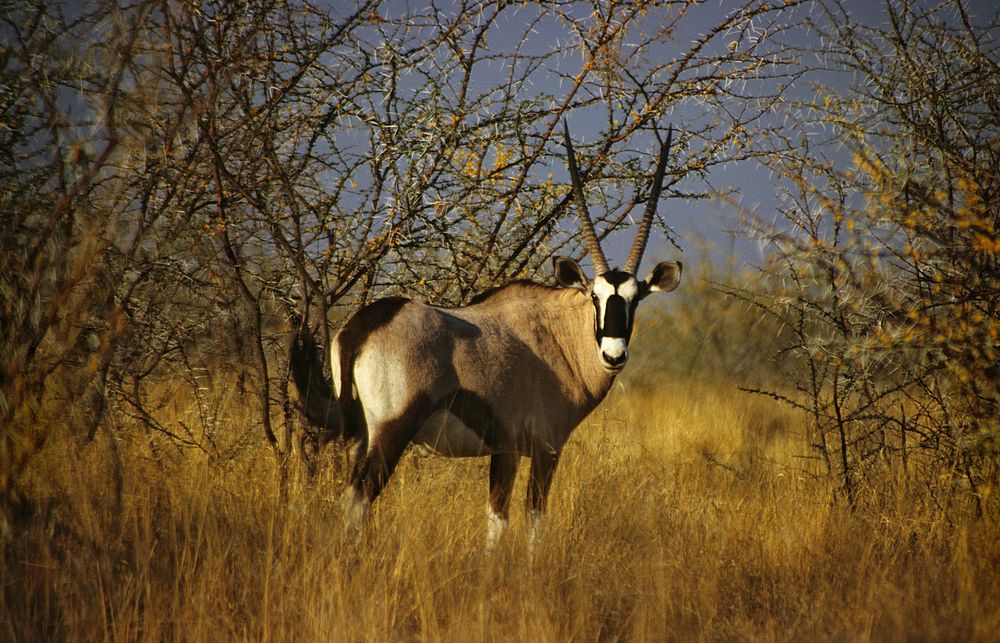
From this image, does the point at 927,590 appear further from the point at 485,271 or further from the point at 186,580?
the point at 485,271

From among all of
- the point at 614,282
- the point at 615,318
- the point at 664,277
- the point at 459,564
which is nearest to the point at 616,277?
the point at 614,282

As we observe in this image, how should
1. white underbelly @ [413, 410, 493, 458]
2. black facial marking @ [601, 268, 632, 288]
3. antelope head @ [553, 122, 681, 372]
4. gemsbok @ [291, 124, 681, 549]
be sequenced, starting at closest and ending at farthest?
gemsbok @ [291, 124, 681, 549] < white underbelly @ [413, 410, 493, 458] < antelope head @ [553, 122, 681, 372] < black facial marking @ [601, 268, 632, 288]

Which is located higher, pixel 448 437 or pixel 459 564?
pixel 448 437

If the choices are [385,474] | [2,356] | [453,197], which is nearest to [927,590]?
[385,474]

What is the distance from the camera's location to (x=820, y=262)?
15.8ft

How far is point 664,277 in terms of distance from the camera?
507 cm

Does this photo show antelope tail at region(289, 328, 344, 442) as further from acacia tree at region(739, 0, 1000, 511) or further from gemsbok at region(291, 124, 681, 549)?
acacia tree at region(739, 0, 1000, 511)

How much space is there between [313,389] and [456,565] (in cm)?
155

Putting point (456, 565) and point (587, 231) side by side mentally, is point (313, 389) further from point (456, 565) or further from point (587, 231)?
point (587, 231)

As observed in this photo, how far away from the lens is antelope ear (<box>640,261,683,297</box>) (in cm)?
493

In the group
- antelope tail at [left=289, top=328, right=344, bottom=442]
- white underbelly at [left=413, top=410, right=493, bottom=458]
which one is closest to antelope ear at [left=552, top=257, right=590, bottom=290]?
white underbelly at [left=413, top=410, right=493, bottom=458]

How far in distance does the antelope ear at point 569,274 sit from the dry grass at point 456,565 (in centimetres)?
123

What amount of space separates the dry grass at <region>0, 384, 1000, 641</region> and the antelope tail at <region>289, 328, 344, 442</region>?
0.38 m

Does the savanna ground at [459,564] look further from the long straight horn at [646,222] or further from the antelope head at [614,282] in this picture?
the long straight horn at [646,222]
